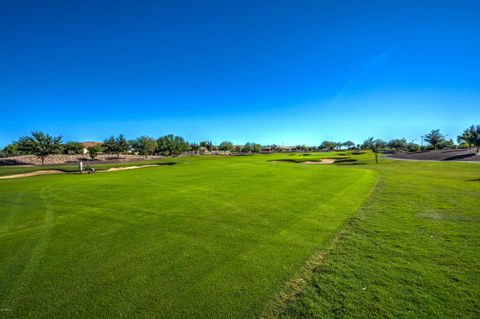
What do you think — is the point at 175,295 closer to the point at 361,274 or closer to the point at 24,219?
the point at 361,274

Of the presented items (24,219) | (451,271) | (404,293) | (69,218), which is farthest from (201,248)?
(24,219)

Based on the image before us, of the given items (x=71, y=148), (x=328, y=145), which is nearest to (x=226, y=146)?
(x=328, y=145)

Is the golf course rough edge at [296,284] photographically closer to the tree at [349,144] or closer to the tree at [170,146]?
the tree at [170,146]

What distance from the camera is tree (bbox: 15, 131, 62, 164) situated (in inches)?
1966

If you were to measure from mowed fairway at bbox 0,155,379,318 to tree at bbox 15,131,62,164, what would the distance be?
53.3 meters

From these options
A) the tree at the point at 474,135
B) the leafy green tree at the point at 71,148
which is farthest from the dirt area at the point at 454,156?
the leafy green tree at the point at 71,148

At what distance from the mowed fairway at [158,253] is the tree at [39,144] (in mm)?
53261

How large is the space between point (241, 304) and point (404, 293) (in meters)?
2.79

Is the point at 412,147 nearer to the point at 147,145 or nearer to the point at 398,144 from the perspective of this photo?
the point at 398,144

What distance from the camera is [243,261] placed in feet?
16.4

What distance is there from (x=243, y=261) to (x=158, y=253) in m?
2.14

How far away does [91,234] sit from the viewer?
686 centimetres

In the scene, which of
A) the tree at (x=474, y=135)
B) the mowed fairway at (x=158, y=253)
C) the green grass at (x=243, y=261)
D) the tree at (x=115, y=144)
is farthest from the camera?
the tree at (x=115, y=144)

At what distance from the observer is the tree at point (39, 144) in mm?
49938
